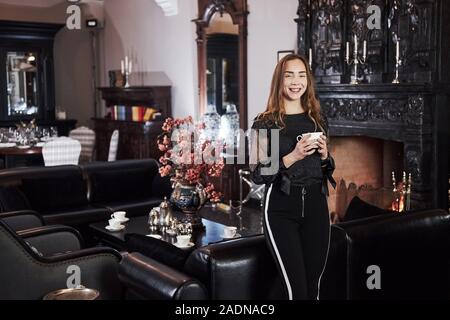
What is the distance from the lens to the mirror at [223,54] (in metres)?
6.57

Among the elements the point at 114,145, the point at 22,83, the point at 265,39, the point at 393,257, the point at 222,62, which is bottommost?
the point at 393,257

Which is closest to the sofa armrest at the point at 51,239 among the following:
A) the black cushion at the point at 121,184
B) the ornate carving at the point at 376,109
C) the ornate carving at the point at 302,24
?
the black cushion at the point at 121,184

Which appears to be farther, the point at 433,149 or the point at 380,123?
the point at 380,123

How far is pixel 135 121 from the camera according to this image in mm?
7852

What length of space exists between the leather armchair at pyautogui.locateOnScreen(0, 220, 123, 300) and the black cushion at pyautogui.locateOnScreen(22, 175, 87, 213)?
6.70 feet

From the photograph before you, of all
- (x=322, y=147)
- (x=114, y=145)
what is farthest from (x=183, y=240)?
(x=114, y=145)

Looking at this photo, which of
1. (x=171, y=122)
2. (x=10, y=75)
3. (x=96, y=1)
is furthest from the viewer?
(x=96, y=1)

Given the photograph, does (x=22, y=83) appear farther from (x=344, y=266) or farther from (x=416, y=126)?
(x=344, y=266)

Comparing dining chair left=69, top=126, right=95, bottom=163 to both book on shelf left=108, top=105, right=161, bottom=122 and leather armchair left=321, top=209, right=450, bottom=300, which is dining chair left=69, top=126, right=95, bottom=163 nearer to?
book on shelf left=108, top=105, right=161, bottom=122

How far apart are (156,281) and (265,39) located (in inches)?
176

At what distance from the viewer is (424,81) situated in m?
4.32

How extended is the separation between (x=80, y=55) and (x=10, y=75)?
4.55ft
